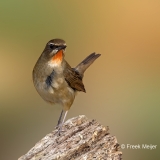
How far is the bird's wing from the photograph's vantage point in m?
4.74

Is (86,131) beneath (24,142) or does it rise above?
beneath

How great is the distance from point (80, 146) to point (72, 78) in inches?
46.5

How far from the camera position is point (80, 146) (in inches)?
151

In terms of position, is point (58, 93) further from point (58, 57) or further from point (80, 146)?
point (80, 146)

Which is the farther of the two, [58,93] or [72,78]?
[72,78]

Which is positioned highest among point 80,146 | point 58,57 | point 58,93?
point 58,57

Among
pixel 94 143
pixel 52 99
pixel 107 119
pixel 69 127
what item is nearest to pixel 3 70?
pixel 107 119

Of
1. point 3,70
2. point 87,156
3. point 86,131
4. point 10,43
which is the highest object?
point 10,43

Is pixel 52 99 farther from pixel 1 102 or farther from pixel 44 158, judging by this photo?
pixel 1 102

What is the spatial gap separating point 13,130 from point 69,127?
224 centimetres

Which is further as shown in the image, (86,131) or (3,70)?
(3,70)

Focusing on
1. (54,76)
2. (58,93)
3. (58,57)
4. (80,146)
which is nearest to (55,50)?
(58,57)

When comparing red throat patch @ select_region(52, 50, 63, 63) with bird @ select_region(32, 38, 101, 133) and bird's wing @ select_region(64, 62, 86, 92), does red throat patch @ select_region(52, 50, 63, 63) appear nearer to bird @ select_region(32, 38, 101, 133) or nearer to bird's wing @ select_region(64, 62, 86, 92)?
bird @ select_region(32, 38, 101, 133)

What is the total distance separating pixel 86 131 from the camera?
13.4ft
